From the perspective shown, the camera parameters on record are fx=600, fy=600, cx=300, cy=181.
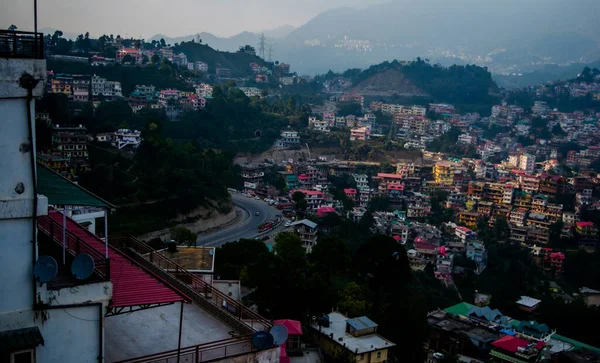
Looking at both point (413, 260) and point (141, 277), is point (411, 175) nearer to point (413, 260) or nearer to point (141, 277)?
point (413, 260)

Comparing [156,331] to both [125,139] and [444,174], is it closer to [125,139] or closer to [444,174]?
[125,139]

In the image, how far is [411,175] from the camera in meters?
33.0

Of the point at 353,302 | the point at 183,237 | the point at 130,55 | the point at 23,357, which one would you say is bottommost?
the point at 183,237

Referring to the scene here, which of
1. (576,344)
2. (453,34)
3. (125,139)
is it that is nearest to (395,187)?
(125,139)

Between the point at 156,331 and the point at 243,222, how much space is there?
1768cm

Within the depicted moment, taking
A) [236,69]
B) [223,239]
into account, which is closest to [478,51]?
[236,69]

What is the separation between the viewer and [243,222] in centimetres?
2167

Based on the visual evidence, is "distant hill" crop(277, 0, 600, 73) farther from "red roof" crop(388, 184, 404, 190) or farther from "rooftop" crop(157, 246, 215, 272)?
"rooftop" crop(157, 246, 215, 272)

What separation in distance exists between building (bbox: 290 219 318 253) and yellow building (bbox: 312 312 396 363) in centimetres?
1016

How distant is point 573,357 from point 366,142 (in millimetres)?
26656

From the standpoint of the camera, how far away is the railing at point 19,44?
2943 millimetres

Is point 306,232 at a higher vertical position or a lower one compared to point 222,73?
lower

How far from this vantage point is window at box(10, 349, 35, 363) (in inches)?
114

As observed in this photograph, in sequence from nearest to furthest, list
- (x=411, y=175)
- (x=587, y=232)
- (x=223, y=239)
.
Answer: (x=223, y=239), (x=587, y=232), (x=411, y=175)
